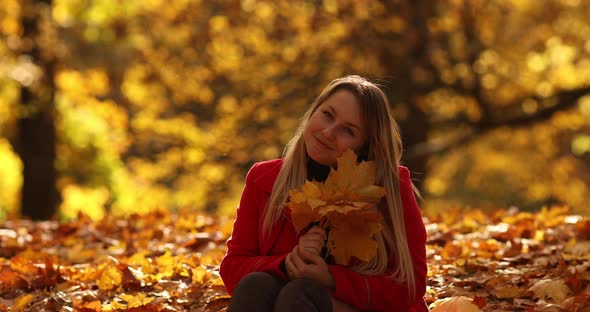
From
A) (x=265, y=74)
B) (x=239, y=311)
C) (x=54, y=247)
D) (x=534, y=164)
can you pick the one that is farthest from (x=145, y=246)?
(x=534, y=164)

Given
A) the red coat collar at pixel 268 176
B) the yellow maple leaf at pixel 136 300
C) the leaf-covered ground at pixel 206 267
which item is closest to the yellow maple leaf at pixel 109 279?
the leaf-covered ground at pixel 206 267

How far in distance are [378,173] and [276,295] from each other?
582 millimetres

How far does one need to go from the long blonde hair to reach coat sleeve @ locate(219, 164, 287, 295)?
0.24ft

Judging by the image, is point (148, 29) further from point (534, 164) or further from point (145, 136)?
point (534, 164)

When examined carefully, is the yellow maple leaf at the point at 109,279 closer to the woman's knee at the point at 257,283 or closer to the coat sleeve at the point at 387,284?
the woman's knee at the point at 257,283

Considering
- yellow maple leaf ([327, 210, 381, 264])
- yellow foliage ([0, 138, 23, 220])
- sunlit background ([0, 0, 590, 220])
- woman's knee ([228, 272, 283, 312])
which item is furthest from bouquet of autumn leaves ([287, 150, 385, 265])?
yellow foliage ([0, 138, 23, 220])

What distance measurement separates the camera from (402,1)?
9812 mm

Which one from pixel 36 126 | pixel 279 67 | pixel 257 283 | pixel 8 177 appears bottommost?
pixel 8 177

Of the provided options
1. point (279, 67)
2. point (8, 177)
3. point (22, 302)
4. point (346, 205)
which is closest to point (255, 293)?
point (346, 205)

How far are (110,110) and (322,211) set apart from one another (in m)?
14.5

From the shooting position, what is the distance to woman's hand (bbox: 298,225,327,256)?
8.84 ft

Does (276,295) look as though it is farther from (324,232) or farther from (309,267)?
(324,232)

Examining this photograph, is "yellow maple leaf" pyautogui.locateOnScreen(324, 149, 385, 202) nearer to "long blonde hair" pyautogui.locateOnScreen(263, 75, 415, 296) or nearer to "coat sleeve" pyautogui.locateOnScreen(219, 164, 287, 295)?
"long blonde hair" pyautogui.locateOnScreen(263, 75, 415, 296)

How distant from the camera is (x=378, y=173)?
288 centimetres
